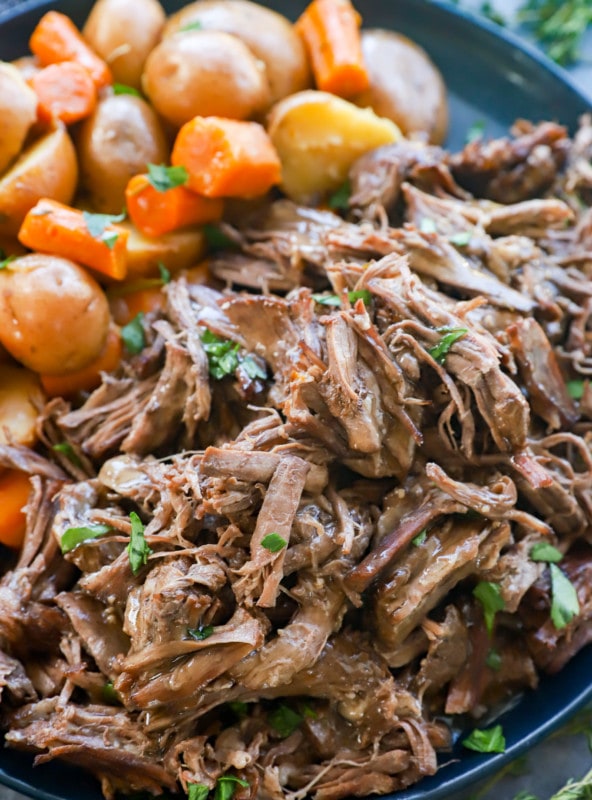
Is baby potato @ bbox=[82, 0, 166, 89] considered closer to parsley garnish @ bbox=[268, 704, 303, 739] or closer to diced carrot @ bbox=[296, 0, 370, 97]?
diced carrot @ bbox=[296, 0, 370, 97]

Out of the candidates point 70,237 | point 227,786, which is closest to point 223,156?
point 70,237

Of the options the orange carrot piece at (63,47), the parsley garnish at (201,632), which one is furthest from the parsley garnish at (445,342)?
the orange carrot piece at (63,47)

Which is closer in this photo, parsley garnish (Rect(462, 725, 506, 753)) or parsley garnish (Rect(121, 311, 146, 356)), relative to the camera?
parsley garnish (Rect(462, 725, 506, 753))

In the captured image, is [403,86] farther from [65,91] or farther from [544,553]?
[544,553]

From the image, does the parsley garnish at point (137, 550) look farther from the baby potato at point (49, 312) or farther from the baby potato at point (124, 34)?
the baby potato at point (124, 34)

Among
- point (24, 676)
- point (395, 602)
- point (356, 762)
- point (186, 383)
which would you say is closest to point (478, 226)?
point (186, 383)

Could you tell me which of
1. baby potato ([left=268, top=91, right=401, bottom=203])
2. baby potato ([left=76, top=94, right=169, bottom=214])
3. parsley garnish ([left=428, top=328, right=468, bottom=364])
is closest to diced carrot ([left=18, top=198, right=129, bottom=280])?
baby potato ([left=76, top=94, right=169, bottom=214])

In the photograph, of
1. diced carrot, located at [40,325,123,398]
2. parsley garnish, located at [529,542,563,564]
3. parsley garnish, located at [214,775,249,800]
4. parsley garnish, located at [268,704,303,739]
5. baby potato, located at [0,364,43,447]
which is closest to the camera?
parsley garnish, located at [214,775,249,800]
